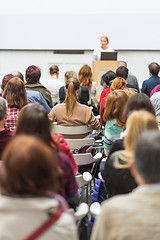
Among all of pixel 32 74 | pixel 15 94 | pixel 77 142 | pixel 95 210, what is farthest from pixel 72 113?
pixel 95 210

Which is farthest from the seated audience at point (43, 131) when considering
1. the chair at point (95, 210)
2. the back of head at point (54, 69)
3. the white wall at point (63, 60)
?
the white wall at point (63, 60)

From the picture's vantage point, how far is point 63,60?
8.68m

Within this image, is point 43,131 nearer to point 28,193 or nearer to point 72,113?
→ point 28,193

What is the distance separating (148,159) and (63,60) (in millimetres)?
7611

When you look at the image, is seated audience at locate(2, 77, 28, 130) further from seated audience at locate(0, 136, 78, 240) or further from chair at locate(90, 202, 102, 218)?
seated audience at locate(0, 136, 78, 240)

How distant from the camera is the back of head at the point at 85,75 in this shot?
4.97m

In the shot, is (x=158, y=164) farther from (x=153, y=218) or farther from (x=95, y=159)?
(x=95, y=159)

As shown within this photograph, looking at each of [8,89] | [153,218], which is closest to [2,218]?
[153,218]
